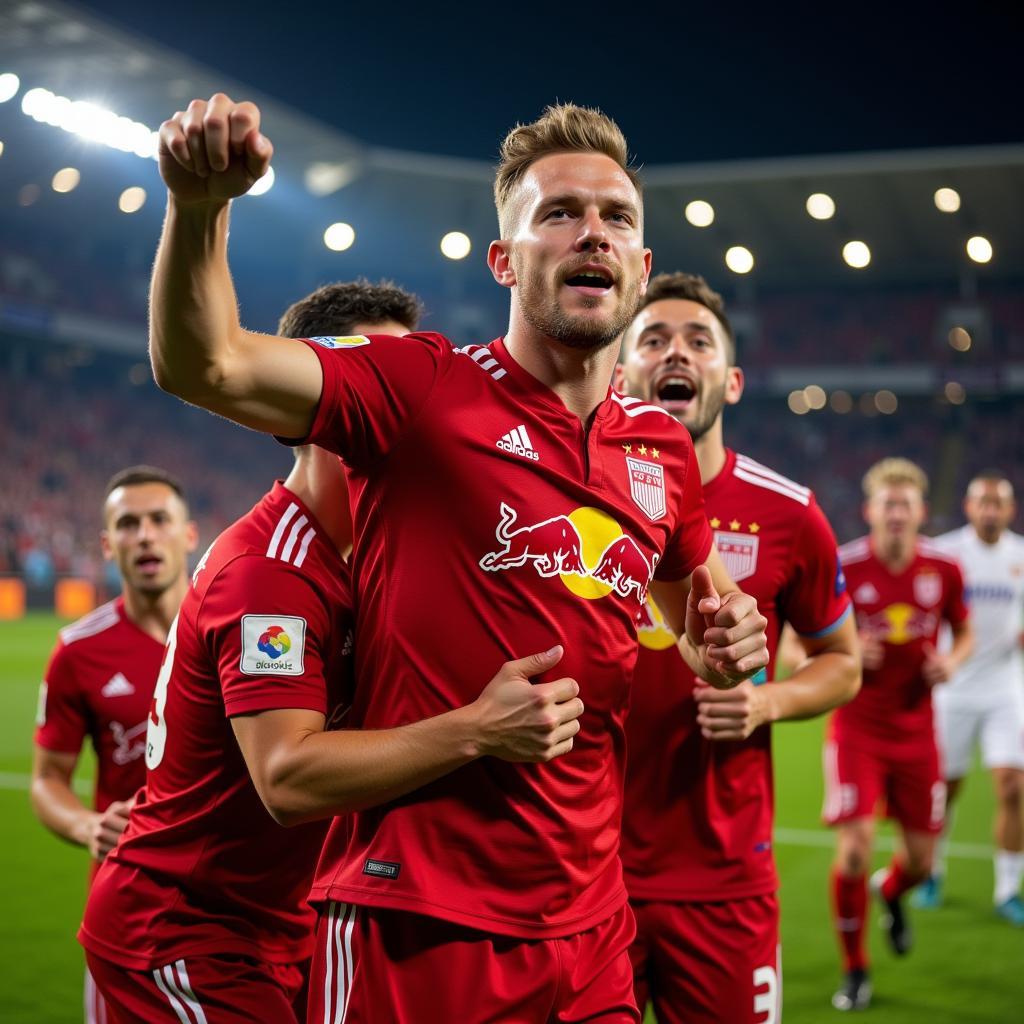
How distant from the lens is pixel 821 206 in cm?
3130

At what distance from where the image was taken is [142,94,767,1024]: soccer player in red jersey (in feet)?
7.43

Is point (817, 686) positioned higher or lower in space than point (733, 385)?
lower

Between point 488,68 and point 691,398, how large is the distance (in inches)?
1284

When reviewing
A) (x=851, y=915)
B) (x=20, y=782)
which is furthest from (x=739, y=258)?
(x=851, y=915)

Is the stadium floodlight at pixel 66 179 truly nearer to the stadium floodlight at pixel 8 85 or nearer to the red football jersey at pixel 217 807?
the stadium floodlight at pixel 8 85

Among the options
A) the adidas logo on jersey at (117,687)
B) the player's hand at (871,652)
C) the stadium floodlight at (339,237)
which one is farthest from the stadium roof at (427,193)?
the adidas logo on jersey at (117,687)

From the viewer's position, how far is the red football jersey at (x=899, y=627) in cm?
692

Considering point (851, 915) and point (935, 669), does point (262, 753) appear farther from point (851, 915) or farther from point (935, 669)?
point (935, 669)

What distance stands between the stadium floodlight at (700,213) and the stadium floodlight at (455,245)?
6.07 metres

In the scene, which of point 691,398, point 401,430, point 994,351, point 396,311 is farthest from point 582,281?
point 994,351

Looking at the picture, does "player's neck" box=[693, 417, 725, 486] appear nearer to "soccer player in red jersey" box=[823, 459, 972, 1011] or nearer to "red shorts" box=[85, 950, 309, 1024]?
"red shorts" box=[85, 950, 309, 1024]

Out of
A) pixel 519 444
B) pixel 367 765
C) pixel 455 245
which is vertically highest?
pixel 455 245

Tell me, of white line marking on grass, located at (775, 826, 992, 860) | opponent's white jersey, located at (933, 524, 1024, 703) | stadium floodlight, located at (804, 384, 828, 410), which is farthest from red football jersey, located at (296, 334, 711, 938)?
stadium floodlight, located at (804, 384, 828, 410)

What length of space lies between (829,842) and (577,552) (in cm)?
752
